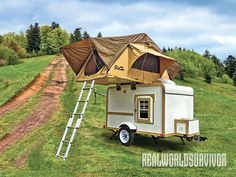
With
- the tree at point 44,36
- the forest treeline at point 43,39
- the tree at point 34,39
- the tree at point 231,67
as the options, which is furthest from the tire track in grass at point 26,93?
the tree at point 231,67

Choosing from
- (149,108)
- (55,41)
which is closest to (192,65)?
(55,41)

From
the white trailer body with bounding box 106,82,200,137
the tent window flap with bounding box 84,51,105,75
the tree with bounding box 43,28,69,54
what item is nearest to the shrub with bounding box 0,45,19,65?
the tree with bounding box 43,28,69,54

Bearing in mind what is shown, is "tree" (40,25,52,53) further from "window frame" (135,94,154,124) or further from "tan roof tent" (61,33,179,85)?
"window frame" (135,94,154,124)

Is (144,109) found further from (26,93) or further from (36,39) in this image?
(36,39)

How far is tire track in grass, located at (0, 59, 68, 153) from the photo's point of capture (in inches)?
582

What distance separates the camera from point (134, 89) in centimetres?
1298

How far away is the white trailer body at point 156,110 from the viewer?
39.3ft

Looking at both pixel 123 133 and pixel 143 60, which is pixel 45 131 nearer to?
pixel 123 133

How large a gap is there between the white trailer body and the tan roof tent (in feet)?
2.77

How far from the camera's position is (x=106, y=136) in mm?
14484

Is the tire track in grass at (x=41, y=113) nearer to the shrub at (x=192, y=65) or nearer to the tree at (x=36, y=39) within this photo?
the shrub at (x=192, y=65)

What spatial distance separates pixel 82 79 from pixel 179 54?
50.3 meters

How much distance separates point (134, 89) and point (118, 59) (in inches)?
63.0

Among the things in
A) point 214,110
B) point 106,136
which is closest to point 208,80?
point 214,110
